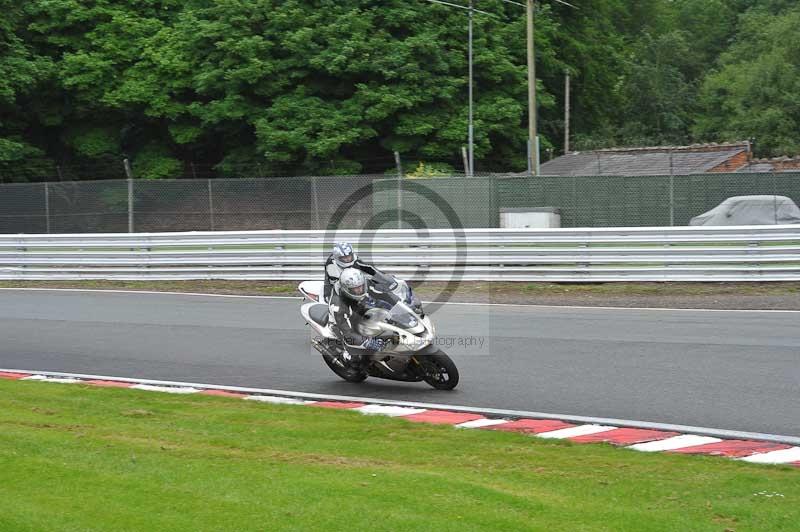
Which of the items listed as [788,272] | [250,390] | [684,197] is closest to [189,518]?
[250,390]

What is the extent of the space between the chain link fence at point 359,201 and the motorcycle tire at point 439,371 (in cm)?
1201

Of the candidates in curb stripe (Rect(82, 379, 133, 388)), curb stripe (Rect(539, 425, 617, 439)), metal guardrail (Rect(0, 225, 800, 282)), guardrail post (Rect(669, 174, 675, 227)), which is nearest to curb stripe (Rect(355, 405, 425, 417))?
curb stripe (Rect(539, 425, 617, 439))

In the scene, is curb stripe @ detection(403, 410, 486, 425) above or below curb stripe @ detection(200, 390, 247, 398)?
below

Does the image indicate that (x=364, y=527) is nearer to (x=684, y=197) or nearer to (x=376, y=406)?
(x=376, y=406)

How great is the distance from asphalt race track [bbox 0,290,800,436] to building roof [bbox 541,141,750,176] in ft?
61.9

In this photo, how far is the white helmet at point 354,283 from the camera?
1005 cm

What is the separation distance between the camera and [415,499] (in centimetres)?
601

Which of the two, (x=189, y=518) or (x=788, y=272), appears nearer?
(x=189, y=518)

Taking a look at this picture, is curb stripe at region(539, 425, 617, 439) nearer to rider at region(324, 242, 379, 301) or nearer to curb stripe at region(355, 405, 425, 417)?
curb stripe at region(355, 405, 425, 417)

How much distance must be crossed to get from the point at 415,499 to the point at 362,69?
3150 centimetres

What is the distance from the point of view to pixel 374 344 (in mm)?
10250

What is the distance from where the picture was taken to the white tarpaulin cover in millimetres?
19953

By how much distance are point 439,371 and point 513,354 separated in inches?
87.2

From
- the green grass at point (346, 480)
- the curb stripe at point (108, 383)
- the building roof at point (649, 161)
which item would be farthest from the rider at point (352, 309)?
the building roof at point (649, 161)
